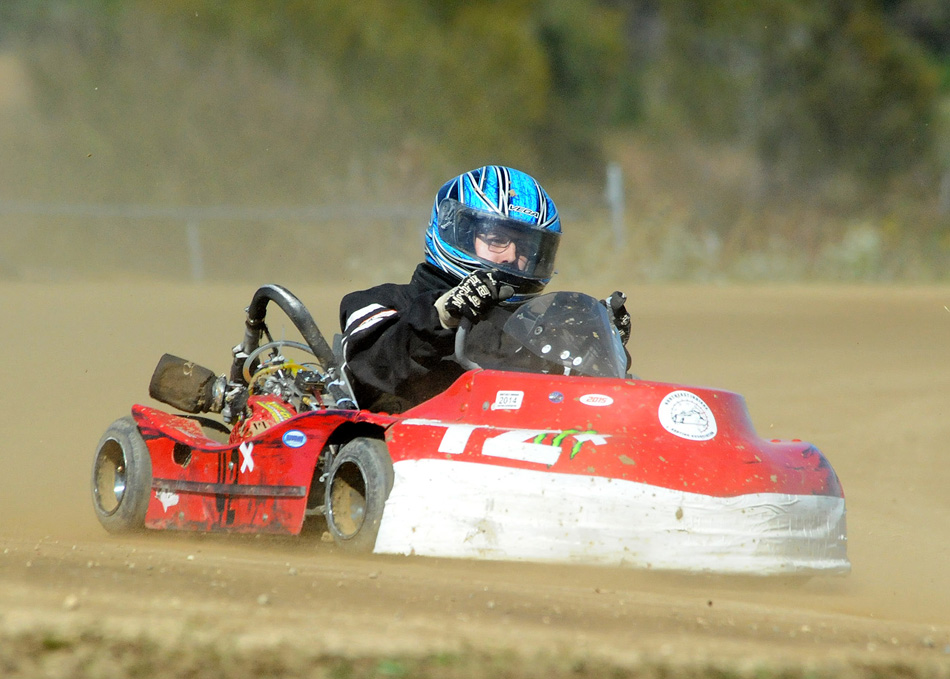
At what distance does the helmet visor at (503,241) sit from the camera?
18.6 feet

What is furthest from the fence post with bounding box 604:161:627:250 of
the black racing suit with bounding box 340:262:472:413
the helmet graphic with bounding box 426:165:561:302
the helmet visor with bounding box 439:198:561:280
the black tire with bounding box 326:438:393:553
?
the black tire with bounding box 326:438:393:553

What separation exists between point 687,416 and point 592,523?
2.01ft

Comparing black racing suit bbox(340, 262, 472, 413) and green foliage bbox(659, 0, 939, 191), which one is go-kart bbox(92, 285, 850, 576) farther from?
green foliage bbox(659, 0, 939, 191)

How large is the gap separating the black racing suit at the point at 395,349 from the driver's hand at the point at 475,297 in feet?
0.55

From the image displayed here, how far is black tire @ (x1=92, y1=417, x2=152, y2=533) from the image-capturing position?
589cm

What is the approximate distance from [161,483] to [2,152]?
18002mm

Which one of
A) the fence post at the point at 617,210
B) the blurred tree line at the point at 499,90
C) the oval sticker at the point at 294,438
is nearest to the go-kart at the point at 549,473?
the oval sticker at the point at 294,438

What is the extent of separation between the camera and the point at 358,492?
4926mm

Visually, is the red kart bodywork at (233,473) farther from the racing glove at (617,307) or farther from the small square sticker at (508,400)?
the racing glove at (617,307)

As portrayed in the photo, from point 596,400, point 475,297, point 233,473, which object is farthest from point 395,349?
point 596,400

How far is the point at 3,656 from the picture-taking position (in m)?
3.10

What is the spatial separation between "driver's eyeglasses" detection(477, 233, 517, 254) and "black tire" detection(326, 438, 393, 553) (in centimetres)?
129

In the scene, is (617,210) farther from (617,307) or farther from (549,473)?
(549,473)

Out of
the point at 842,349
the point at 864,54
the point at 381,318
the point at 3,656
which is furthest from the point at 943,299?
the point at 3,656
